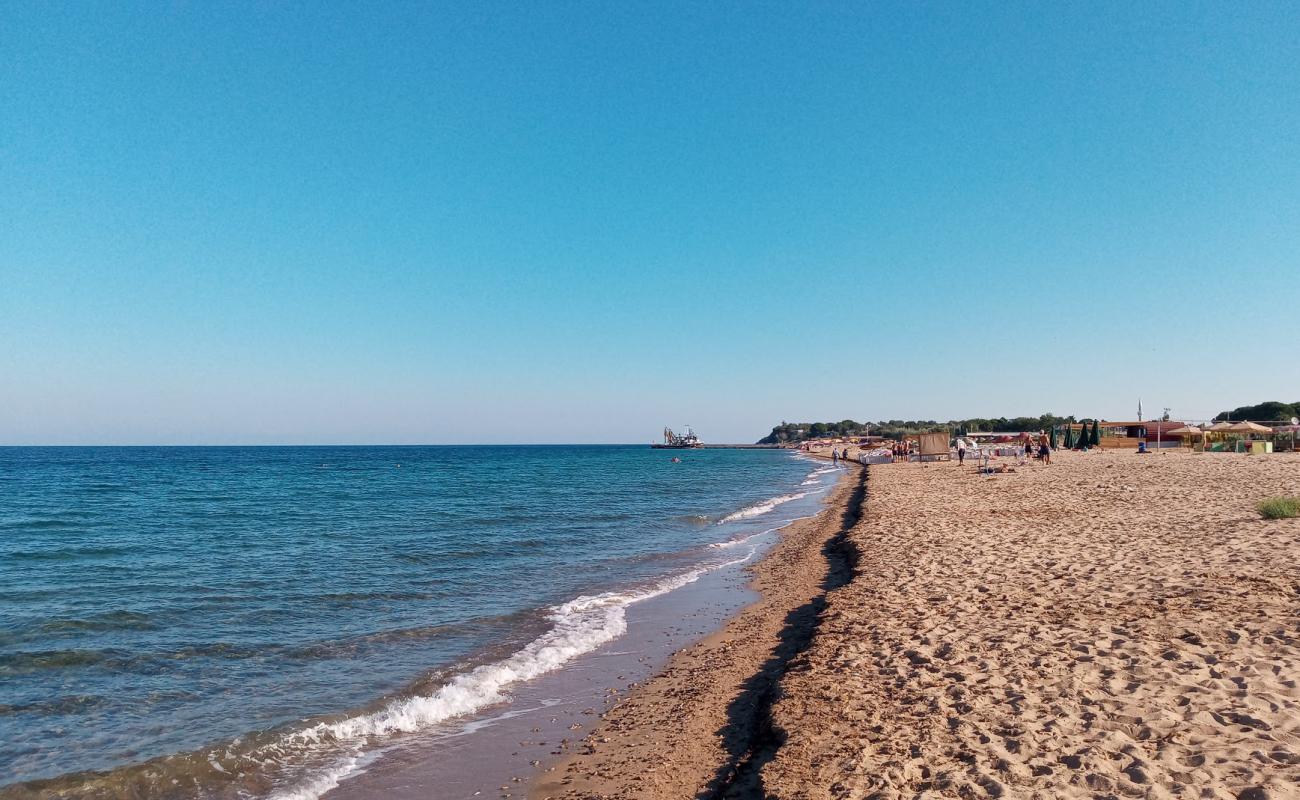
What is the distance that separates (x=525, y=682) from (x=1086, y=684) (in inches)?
231

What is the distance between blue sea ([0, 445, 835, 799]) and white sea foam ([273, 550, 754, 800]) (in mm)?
29

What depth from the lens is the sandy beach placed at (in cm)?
477

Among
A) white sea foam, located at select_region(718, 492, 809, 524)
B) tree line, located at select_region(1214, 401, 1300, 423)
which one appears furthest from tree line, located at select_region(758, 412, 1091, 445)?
white sea foam, located at select_region(718, 492, 809, 524)

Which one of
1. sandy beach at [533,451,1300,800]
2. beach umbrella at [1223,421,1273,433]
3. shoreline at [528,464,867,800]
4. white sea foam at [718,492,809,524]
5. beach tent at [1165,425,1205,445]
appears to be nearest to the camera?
sandy beach at [533,451,1300,800]

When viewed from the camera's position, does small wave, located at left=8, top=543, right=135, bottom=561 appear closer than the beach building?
Yes

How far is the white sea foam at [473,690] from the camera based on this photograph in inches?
274

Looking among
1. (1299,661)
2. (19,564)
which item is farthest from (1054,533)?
(19,564)

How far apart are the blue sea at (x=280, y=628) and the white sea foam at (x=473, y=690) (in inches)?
1.1

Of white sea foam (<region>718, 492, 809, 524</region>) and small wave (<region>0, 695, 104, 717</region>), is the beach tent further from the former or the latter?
small wave (<region>0, 695, 104, 717</region>)

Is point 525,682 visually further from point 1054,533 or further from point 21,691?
point 1054,533

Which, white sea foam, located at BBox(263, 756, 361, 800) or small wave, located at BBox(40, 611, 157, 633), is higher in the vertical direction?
small wave, located at BBox(40, 611, 157, 633)

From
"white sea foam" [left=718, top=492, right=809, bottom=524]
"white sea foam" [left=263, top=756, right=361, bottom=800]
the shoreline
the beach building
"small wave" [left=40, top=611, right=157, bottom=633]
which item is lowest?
"white sea foam" [left=718, top=492, right=809, bottom=524]

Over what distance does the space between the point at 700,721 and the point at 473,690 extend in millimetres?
2821

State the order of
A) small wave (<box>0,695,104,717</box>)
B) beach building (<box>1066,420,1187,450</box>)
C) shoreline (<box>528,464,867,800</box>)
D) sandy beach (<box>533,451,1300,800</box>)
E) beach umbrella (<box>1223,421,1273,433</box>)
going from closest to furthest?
sandy beach (<box>533,451,1300,800</box>)
shoreline (<box>528,464,867,800</box>)
small wave (<box>0,695,104,717</box>)
beach umbrella (<box>1223,421,1273,433</box>)
beach building (<box>1066,420,1187,450</box>)
